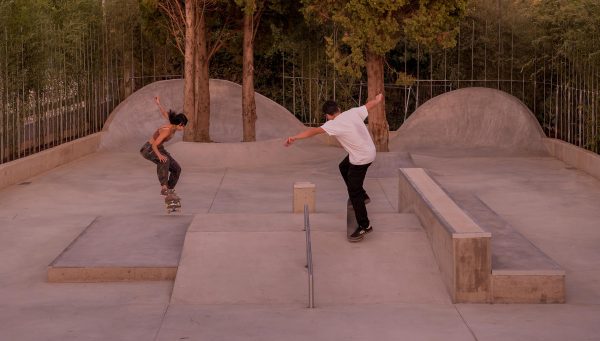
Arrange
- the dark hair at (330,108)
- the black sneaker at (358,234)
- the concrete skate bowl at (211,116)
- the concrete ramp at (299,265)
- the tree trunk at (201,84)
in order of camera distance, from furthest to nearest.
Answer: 1. the concrete skate bowl at (211,116)
2. the tree trunk at (201,84)
3. the dark hair at (330,108)
4. the black sneaker at (358,234)
5. the concrete ramp at (299,265)

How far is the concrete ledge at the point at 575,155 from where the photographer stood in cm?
2138

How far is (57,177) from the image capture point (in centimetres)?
2164

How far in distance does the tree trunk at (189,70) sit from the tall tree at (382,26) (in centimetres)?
319

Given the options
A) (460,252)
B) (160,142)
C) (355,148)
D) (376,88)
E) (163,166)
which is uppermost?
(376,88)

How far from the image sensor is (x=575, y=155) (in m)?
23.2

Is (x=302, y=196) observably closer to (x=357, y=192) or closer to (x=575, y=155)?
(x=357, y=192)

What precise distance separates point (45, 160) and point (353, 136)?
11.7 m

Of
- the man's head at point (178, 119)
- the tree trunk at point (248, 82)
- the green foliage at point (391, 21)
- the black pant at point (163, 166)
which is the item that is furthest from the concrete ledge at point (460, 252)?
the tree trunk at point (248, 82)

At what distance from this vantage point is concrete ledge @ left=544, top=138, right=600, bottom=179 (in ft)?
70.1

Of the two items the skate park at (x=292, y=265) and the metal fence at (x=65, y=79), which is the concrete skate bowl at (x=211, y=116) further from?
the skate park at (x=292, y=265)

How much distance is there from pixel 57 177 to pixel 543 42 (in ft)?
37.5

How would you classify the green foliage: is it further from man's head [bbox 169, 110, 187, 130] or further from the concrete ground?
man's head [bbox 169, 110, 187, 130]

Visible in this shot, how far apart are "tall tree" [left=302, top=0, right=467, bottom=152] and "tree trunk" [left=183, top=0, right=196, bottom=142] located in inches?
126

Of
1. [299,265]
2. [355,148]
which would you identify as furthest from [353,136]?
[299,265]
